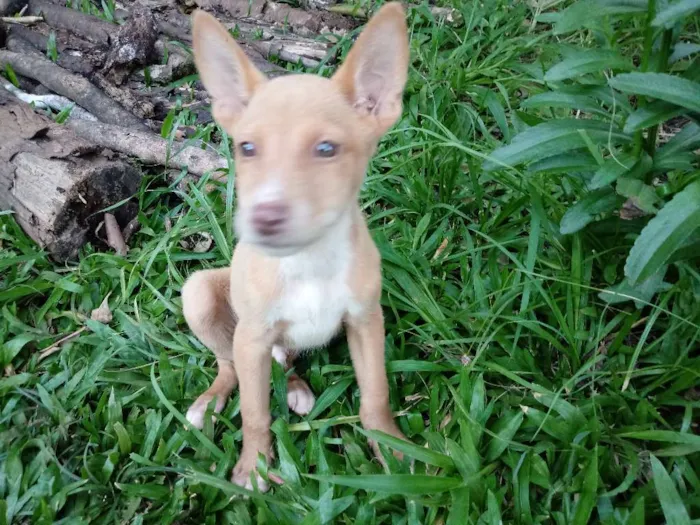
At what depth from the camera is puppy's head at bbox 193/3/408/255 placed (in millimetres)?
1997

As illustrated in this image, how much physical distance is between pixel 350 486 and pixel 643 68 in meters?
2.29

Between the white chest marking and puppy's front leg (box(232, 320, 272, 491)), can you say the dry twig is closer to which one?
puppy's front leg (box(232, 320, 272, 491))

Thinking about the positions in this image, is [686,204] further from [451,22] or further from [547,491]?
[451,22]

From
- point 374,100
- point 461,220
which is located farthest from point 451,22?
point 374,100

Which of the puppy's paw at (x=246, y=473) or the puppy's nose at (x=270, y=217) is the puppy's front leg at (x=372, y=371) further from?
the puppy's nose at (x=270, y=217)

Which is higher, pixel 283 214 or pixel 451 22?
pixel 283 214

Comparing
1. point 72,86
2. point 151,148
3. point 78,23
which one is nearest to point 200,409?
point 151,148

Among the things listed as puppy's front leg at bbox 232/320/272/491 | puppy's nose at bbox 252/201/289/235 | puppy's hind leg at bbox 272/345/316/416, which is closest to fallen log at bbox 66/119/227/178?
puppy's hind leg at bbox 272/345/316/416

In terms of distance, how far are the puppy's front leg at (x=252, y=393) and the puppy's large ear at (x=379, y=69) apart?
43.9 inches

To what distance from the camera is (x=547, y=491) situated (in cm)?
268

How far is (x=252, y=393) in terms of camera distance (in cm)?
285

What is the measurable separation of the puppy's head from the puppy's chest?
15.9 inches

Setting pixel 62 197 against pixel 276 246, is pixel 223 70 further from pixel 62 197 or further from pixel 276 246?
pixel 62 197

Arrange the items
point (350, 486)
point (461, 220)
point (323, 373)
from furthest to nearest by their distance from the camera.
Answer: point (461, 220)
point (323, 373)
point (350, 486)
